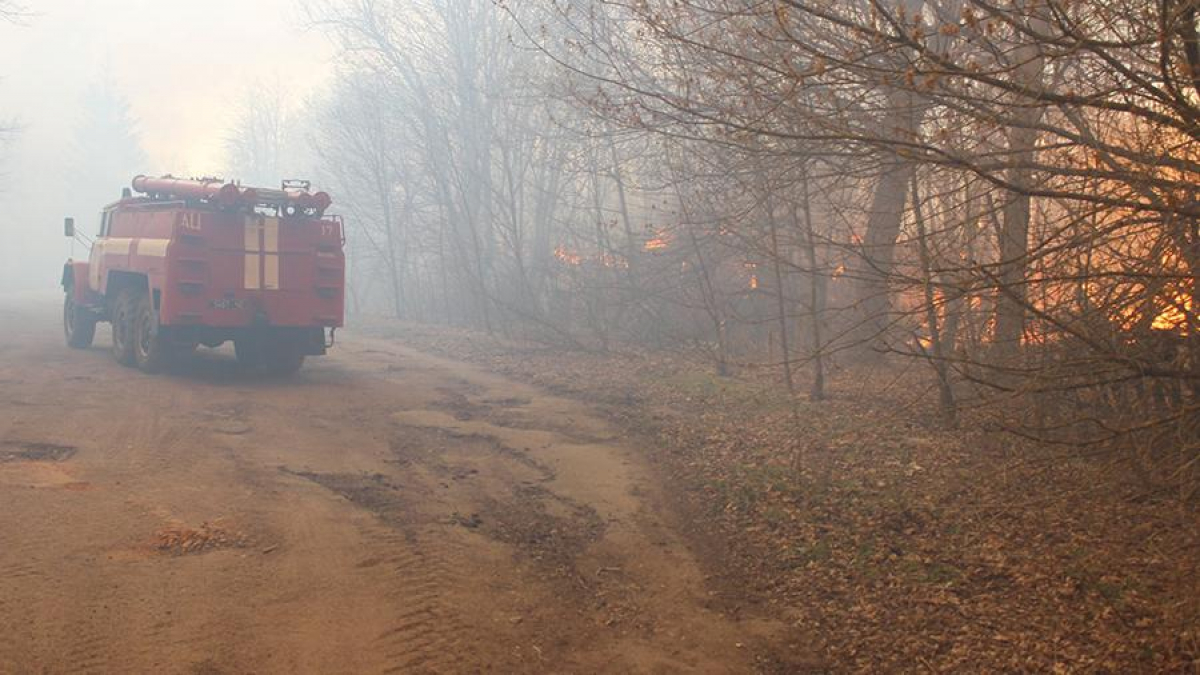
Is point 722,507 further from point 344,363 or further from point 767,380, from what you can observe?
point 344,363

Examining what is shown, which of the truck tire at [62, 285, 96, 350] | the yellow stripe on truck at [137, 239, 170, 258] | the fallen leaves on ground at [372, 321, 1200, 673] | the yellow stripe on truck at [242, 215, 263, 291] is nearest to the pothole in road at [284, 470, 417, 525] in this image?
the fallen leaves on ground at [372, 321, 1200, 673]

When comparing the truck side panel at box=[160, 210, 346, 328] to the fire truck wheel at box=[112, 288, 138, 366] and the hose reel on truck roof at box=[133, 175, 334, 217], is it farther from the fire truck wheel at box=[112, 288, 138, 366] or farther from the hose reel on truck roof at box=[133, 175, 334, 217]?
the fire truck wheel at box=[112, 288, 138, 366]

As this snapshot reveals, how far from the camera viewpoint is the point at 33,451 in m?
8.95

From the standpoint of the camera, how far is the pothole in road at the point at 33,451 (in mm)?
8703

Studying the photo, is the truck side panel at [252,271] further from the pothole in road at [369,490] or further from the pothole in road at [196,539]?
the pothole in road at [196,539]

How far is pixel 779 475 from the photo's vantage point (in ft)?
29.2

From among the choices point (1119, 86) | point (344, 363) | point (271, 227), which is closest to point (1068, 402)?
point (1119, 86)

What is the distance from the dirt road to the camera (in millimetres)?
5070

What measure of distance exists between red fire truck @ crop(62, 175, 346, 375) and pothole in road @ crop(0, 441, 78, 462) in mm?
4002

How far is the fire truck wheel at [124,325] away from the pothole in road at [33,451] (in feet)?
17.9

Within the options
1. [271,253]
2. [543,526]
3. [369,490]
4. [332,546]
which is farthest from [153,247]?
[543,526]

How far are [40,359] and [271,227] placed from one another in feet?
16.3

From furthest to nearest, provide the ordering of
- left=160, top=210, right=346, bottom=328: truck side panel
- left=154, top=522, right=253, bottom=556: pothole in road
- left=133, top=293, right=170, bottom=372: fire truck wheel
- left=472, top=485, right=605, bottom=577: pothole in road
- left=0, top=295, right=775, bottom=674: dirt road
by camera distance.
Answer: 1. left=133, top=293, right=170, bottom=372: fire truck wheel
2. left=160, top=210, right=346, bottom=328: truck side panel
3. left=472, top=485, right=605, bottom=577: pothole in road
4. left=154, top=522, right=253, bottom=556: pothole in road
5. left=0, top=295, right=775, bottom=674: dirt road

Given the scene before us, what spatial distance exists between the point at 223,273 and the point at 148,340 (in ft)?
6.00
